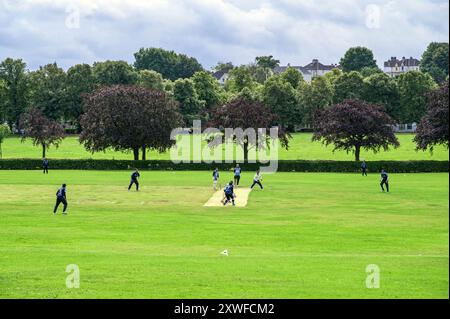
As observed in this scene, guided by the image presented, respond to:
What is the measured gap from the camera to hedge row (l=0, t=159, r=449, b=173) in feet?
266

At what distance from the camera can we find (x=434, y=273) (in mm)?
20891

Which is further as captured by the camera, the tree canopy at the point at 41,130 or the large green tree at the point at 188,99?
the large green tree at the point at 188,99

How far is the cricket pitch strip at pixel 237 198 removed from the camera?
44.9 meters

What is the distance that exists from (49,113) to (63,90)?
5369 mm

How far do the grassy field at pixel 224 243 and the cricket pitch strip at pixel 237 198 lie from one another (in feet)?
2.63

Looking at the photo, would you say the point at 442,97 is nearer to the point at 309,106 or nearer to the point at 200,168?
the point at 200,168

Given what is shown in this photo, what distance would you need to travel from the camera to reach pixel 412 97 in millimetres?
146250

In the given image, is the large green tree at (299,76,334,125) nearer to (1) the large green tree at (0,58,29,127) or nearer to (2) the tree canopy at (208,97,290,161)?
(2) the tree canopy at (208,97,290,161)

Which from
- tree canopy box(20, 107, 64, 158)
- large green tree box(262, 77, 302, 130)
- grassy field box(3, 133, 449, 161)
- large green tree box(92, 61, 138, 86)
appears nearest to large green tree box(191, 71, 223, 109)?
large green tree box(92, 61, 138, 86)

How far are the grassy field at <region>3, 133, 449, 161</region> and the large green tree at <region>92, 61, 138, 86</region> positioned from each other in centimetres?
2623

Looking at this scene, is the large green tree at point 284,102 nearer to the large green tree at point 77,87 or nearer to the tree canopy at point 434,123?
the large green tree at point 77,87

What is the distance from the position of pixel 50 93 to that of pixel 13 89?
10828 mm

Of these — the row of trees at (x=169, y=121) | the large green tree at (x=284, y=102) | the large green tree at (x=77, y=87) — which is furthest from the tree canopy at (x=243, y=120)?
the large green tree at (x=77, y=87)

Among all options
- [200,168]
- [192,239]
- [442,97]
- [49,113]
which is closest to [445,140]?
[442,97]
